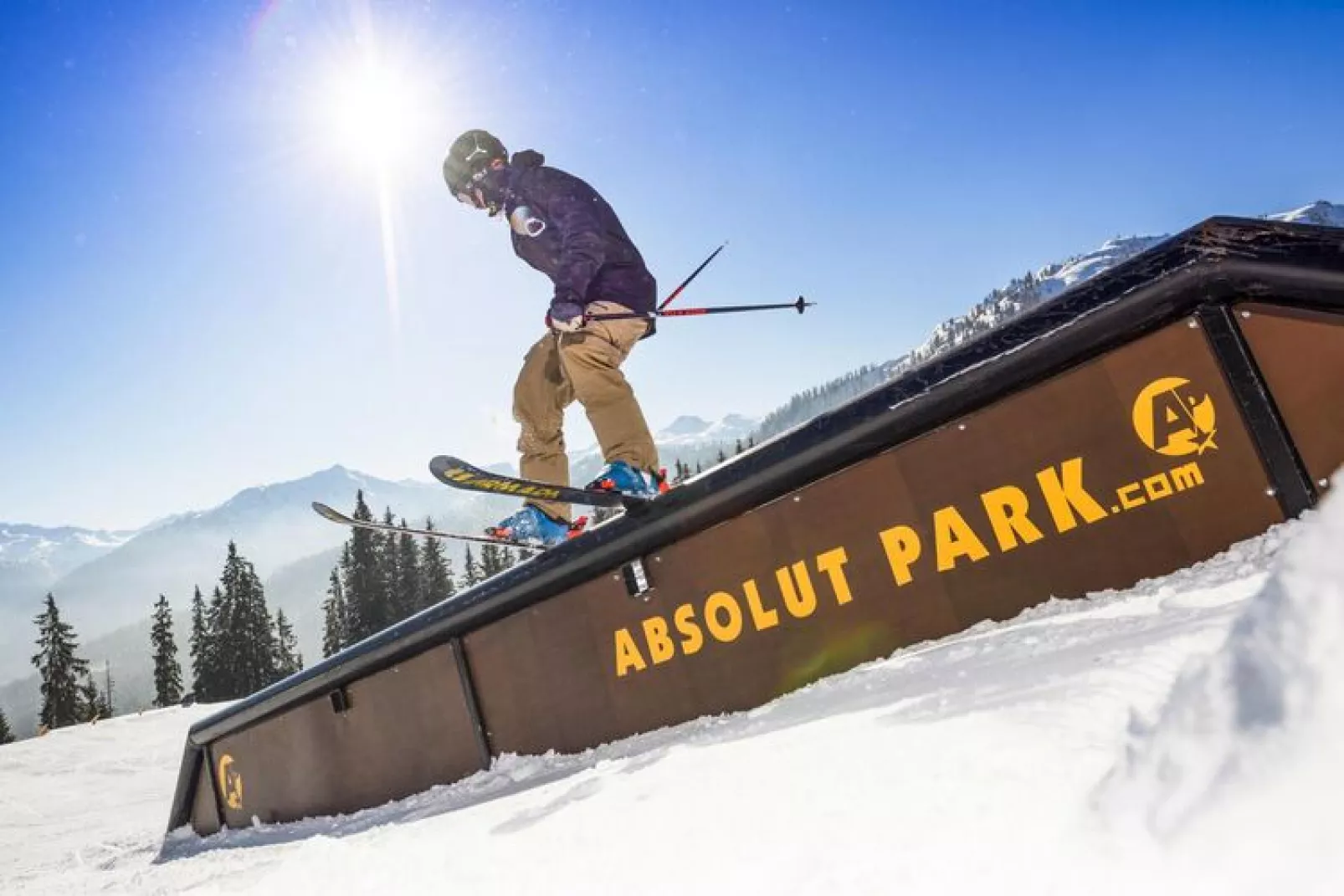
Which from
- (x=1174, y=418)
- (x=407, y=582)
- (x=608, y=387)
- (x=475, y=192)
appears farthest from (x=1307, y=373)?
(x=407, y=582)

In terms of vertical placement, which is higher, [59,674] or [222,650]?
[59,674]

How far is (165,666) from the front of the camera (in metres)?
54.1

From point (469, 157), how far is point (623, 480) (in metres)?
2.09

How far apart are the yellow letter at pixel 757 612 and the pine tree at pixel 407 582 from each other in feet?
195

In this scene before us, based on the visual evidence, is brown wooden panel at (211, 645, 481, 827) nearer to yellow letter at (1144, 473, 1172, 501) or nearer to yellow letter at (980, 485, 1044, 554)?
yellow letter at (980, 485, 1044, 554)

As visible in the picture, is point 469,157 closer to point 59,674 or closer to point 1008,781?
point 1008,781

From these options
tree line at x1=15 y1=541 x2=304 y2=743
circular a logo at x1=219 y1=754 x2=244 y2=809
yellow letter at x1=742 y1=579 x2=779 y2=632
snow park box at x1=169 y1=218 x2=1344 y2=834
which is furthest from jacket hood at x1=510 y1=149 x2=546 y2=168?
tree line at x1=15 y1=541 x2=304 y2=743

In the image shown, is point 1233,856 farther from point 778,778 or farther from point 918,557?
point 918,557

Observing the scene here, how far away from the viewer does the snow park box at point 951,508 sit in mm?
2002

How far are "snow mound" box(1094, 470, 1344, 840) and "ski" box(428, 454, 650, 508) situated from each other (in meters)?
2.25

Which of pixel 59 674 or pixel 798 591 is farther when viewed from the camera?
pixel 59 674

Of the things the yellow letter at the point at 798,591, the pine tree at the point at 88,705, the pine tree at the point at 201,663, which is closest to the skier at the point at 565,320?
Result: the yellow letter at the point at 798,591

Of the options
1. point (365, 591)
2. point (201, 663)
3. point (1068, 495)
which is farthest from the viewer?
point (201, 663)

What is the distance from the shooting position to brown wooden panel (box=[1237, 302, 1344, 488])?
6.33ft
